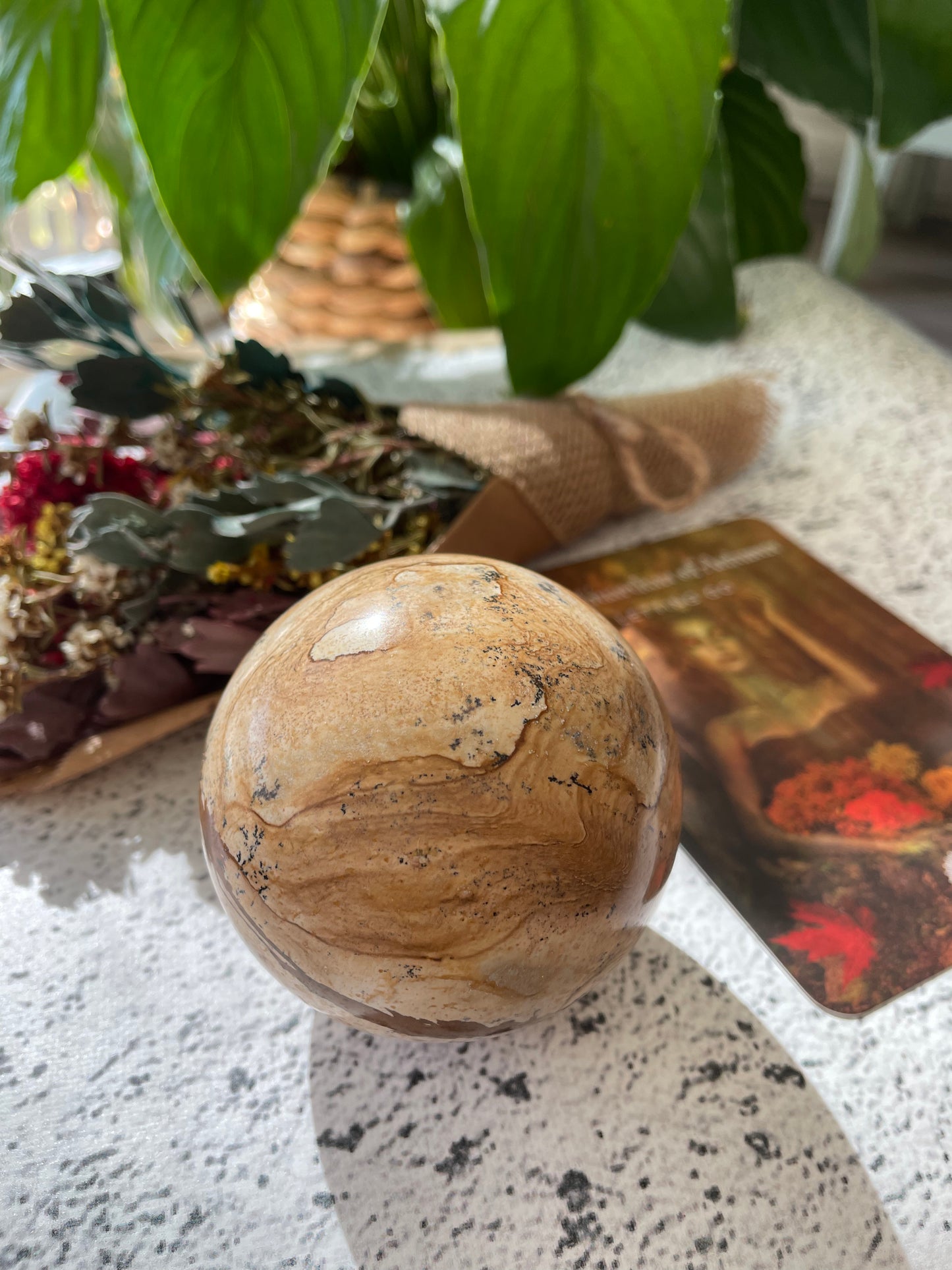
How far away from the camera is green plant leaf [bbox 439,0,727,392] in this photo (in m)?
0.49

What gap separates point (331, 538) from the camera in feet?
1.44

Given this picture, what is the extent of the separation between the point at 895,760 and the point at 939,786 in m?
0.02

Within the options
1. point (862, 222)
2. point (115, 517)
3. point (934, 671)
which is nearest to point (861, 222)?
point (862, 222)

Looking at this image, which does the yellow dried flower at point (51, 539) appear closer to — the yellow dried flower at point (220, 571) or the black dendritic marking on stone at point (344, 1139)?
the yellow dried flower at point (220, 571)

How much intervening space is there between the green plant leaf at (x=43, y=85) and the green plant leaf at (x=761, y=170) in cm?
52

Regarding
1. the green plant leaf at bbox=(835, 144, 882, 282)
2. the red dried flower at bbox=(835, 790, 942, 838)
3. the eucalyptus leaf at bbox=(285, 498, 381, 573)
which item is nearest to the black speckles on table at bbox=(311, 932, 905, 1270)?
the red dried flower at bbox=(835, 790, 942, 838)

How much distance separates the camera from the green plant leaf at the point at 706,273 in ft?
2.31

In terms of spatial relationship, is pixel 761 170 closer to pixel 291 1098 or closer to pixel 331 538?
pixel 331 538

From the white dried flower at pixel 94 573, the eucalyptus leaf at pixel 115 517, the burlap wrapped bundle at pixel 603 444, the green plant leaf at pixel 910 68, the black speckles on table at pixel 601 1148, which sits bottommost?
the black speckles on table at pixel 601 1148

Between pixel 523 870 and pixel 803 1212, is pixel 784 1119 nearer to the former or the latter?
pixel 803 1212

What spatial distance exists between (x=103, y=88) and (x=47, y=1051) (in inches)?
25.7

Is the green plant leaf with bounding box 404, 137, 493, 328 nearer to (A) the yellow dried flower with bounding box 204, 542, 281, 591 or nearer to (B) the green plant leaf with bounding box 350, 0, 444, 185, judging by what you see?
(B) the green plant leaf with bounding box 350, 0, 444, 185

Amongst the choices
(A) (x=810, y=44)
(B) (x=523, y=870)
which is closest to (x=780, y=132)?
(A) (x=810, y=44)

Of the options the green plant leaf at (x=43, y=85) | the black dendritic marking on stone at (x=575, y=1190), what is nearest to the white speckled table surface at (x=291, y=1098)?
the black dendritic marking on stone at (x=575, y=1190)
